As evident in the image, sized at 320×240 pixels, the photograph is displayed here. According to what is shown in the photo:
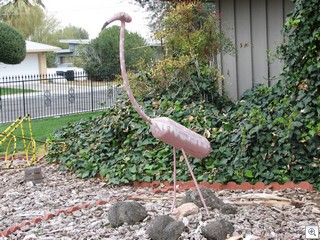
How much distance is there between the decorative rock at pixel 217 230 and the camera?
411 centimetres

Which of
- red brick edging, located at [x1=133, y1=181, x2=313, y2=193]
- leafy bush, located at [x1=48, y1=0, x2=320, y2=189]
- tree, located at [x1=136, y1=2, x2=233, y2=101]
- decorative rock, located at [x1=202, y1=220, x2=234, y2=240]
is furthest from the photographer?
tree, located at [x1=136, y1=2, x2=233, y2=101]

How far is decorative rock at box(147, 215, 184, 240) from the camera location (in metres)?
4.16

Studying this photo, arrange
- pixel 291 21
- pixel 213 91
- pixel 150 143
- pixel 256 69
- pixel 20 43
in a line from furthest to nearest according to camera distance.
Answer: pixel 20 43 → pixel 256 69 → pixel 213 91 → pixel 150 143 → pixel 291 21

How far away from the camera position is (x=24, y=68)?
43156mm

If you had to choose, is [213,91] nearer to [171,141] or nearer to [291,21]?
[291,21]

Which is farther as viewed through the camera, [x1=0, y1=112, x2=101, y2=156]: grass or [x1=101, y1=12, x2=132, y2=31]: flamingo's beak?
[x1=0, y1=112, x2=101, y2=156]: grass

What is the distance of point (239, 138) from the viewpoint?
6.73 m

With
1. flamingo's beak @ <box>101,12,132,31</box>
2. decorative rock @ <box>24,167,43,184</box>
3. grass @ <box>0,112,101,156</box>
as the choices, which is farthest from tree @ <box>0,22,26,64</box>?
flamingo's beak @ <box>101,12,132,31</box>

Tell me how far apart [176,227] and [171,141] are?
0.69 m

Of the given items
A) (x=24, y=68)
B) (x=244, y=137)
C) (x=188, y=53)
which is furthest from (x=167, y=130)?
(x=24, y=68)

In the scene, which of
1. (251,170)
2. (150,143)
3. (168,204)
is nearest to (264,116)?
(251,170)

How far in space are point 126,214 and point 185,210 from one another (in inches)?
Result: 19.1

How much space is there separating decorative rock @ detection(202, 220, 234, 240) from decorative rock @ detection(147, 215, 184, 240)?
0.19 metres

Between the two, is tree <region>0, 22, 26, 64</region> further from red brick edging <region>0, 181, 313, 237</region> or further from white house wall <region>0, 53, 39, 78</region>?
red brick edging <region>0, 181, 313, 237</region>
